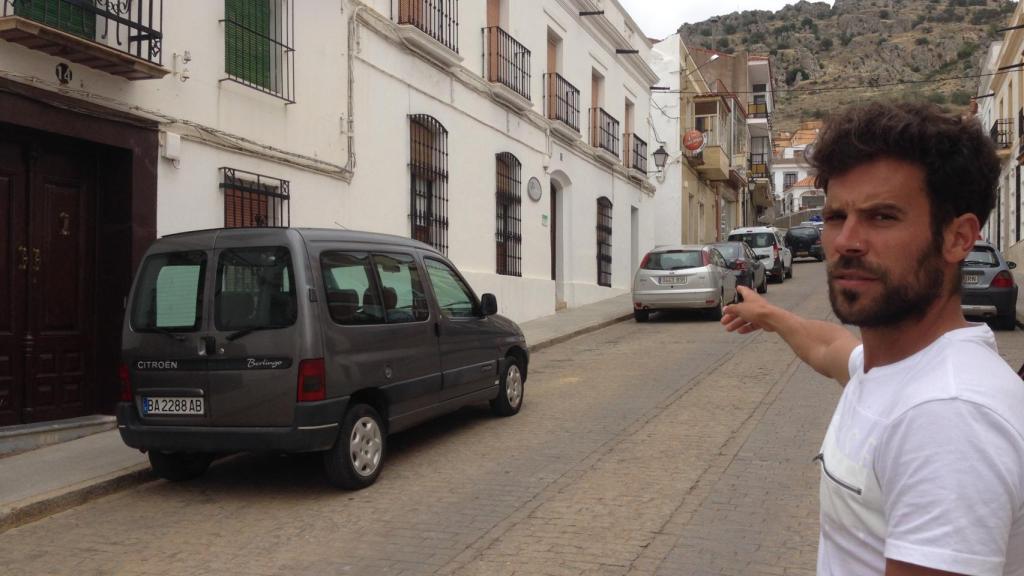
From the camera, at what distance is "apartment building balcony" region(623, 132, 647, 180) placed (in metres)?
25.3

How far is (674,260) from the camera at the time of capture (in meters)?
17.3

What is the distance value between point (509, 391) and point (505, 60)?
9533 mm

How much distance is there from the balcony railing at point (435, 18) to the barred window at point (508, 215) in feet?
9.47

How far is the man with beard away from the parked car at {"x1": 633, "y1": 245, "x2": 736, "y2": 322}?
15.6m

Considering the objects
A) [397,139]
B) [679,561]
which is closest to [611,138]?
[397,139]

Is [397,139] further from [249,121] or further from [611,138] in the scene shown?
[611,138]

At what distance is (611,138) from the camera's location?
919 inches

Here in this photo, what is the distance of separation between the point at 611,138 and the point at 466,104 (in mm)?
8994

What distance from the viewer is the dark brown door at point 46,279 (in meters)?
7.50

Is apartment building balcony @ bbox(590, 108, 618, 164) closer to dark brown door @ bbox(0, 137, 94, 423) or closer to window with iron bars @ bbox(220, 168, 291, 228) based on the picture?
window with iron bars @ bbox(220, 168, 291, 228)

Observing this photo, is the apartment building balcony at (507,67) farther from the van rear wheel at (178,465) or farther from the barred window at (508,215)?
the van rear wheel at (178,465)

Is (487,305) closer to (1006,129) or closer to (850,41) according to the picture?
(1006,129)

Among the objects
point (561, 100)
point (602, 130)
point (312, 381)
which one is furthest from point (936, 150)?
point (602, 130)

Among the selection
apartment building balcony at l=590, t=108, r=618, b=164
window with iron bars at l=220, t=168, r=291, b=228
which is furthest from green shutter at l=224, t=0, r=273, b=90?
apartment building balcony at l=590, t=108, r=618, b=164
